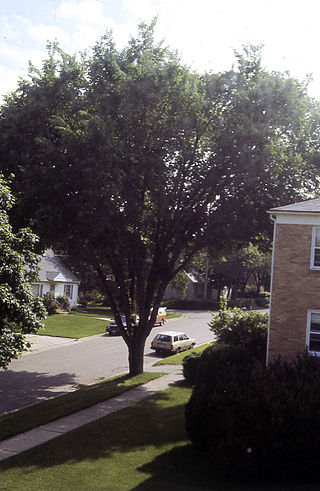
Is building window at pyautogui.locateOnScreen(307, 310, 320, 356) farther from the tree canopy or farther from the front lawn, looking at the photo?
the front lawn

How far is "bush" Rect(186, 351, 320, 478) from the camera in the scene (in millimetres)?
10562

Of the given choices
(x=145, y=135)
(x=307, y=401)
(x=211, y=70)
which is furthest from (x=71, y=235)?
(x=307, y=401)

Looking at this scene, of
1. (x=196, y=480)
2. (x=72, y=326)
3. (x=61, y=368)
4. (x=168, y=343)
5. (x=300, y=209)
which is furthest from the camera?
(x=72, y=326)

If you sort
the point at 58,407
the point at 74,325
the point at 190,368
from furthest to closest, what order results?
the point at 74,325 < the point at 190,368 < the point at 58,407

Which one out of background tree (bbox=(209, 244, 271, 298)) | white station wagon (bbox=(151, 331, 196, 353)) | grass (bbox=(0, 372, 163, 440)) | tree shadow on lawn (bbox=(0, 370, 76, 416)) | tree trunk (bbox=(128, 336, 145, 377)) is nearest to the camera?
grass (bbox=(0, 372, 163, 440))

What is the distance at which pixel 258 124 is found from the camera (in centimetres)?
2105

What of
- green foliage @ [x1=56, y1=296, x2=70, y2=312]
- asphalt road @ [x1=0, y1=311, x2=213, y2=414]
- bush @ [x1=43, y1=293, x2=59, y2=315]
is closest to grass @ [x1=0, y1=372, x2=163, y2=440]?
asphalt road @ [x1=0, y1=311, x2=213, y2=414]

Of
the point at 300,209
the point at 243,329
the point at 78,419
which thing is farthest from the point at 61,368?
the point at 300,209

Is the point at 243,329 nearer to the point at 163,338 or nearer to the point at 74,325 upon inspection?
the point at 163,338

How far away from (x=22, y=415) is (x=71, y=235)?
8169 mm

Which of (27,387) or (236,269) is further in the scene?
(236,269)

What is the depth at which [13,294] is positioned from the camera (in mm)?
13336

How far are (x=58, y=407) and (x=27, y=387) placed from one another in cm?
618

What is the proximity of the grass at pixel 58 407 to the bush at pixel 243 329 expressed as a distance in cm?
478
